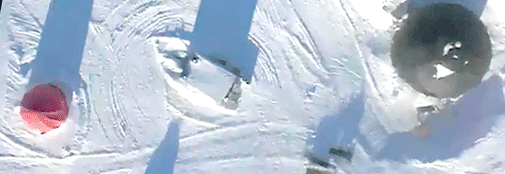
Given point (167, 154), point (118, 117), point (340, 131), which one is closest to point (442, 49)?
point (340, 131)

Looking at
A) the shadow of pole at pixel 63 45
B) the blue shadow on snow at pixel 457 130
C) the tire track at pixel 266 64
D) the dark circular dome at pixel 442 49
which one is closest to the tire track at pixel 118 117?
the shadow of pole at pixel 63 45

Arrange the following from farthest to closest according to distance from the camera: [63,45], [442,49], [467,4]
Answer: [63,45] < [467,4] < [442,49]

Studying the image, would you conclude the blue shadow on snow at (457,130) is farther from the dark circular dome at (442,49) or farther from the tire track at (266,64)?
the tire track at (266,64)

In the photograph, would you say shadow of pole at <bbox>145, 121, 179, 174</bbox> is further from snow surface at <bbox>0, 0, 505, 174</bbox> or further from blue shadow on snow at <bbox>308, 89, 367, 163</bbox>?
blue shadow on snow at <bbox>308, 89, 367, 163</bbox>

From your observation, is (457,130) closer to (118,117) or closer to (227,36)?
(227,36)

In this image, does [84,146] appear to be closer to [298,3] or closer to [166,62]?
[166,62]

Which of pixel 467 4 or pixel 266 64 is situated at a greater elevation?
pixel 467 4

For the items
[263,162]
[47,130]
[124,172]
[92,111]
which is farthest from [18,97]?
[263,162]
